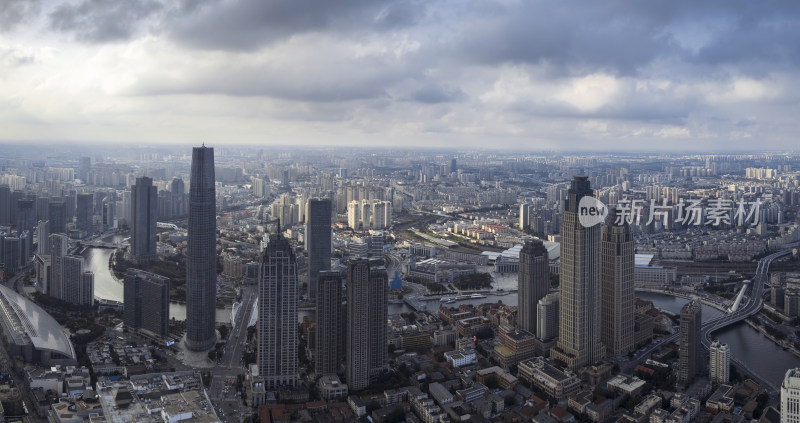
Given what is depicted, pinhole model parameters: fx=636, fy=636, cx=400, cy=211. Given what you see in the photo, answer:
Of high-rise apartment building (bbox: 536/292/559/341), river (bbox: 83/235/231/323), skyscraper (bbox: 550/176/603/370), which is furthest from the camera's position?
river (bbox: 83/235/231/323)

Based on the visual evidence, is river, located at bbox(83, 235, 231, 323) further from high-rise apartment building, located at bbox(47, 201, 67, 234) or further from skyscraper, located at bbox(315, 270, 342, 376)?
skyscraper, located at bbox(315, 270, 342, 376)

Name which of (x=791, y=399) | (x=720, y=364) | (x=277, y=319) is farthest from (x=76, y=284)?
(x=791, y=399)

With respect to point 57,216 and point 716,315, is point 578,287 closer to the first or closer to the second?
point 716,315

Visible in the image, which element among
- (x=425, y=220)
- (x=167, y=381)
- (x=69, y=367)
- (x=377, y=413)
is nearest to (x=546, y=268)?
(x=377, y=413)

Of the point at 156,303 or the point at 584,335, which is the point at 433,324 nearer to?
the point at 584,335

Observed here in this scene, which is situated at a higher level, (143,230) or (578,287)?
(143,230)

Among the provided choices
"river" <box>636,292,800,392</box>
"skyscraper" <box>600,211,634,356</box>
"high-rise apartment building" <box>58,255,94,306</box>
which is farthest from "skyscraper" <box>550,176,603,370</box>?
"high-rise apartment building" <box>58,255,94,306</box>
